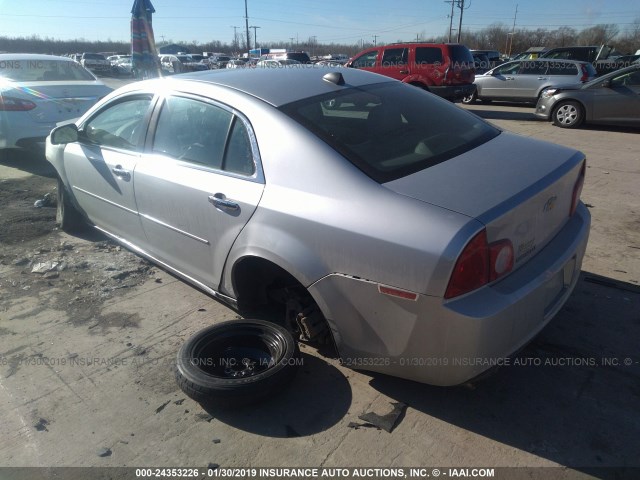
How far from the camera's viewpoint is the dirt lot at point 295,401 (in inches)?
87.2

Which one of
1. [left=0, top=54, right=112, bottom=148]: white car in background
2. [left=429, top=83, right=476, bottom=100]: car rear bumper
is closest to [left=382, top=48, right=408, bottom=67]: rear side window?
[left=429, top=83, right=476, bottom=100]: car rear bumper

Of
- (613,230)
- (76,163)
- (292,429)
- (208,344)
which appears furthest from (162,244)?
(613,230)

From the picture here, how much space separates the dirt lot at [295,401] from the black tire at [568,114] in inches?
332

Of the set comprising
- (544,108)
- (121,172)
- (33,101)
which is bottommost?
(544,108)

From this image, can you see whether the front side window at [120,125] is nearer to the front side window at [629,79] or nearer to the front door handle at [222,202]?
the front door handle at [222,202]

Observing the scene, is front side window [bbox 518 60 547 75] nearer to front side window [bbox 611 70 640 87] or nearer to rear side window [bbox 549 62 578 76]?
rear side window [bbox 549 62 578 76]

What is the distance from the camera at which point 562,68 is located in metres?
14.2

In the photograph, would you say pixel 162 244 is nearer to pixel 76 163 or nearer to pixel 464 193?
pixel 76 163

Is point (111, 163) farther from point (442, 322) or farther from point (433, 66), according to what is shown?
point (433, 66)

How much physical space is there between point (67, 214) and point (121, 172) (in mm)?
1686

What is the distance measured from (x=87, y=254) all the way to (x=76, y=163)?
0.86 m

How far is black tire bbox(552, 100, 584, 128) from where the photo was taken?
35.8ft

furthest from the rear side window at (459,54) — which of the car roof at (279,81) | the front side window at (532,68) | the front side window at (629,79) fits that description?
the car roof at (279,81)

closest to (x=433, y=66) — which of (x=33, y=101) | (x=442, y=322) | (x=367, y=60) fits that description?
(x=367, y=60)
